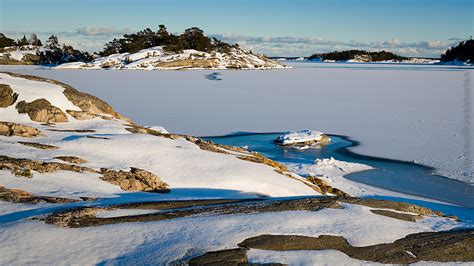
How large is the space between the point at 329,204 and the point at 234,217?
1.82 meters

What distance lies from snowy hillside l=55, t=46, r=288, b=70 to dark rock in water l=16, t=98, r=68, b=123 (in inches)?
2752

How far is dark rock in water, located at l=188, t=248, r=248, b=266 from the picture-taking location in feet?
17.1

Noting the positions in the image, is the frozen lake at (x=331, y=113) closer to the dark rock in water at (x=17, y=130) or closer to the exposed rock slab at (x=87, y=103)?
the exposed rock slab at (x=87, y=103)

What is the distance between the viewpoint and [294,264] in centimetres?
530

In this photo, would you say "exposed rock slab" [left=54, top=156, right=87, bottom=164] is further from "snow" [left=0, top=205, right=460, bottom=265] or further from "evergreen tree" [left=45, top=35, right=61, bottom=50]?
"evergreen tree" [left=45, top=35, right=61, bottom=50]

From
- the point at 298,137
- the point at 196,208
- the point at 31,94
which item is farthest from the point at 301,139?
the point at 196,208

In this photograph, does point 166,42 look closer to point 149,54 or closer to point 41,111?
point 149,54

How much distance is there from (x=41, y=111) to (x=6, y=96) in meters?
1.25

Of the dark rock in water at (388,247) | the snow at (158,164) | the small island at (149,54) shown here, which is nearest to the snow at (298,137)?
the snow at (158,164)

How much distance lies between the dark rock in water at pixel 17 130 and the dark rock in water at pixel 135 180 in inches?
124

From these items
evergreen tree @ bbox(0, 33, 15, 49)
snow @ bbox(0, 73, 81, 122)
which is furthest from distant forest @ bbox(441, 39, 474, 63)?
snow @ bbox(0, 73, 81, 122)

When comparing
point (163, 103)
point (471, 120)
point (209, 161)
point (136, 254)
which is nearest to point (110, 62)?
point (163, 103)

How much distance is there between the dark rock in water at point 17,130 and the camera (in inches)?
459

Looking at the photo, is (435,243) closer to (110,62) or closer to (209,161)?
(209,161)
